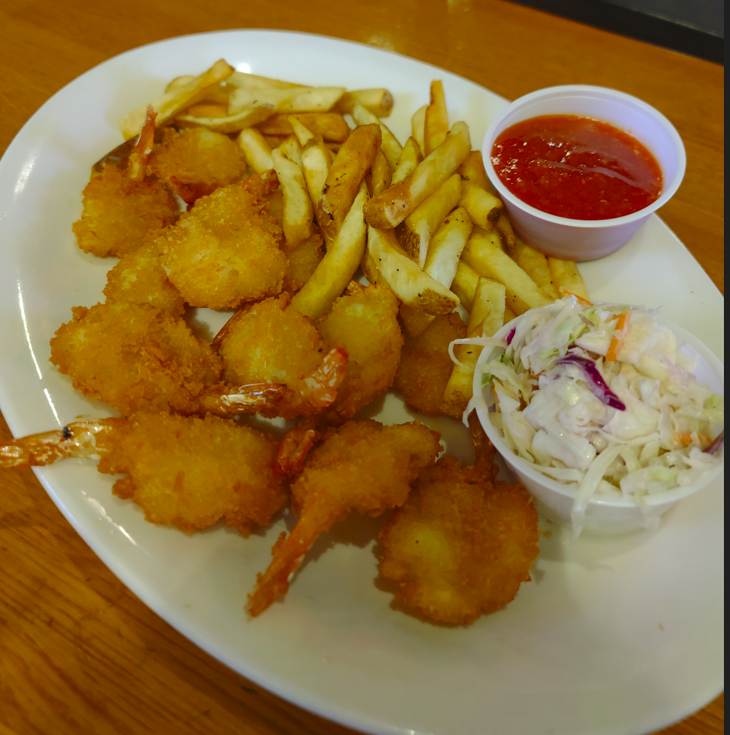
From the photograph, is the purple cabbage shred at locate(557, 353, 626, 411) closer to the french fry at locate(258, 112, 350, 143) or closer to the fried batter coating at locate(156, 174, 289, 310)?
the fried batter coating at locate(156, 174, 289, 310)

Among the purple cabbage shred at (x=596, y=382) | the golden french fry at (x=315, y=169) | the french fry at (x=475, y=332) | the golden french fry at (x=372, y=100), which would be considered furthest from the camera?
the golden french fry at (x=372, y=100)

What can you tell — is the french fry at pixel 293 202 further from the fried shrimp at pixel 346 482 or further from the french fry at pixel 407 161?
the fried shrimp at pixel 346 482

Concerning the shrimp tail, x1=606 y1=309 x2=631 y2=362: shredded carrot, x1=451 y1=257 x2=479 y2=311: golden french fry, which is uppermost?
x1=606 y1=309 x2=631 y2=362: shredded carrot

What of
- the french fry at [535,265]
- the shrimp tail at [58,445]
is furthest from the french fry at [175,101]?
the french fry at [535,265]

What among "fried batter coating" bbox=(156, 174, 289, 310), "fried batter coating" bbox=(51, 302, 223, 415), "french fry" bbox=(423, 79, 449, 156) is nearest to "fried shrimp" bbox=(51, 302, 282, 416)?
"fried batter coating" bbox=(51, 302, 223, 415)

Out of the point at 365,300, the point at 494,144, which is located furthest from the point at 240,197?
the point at 494,144

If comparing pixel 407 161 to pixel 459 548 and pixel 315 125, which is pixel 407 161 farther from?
pixel 459 548
